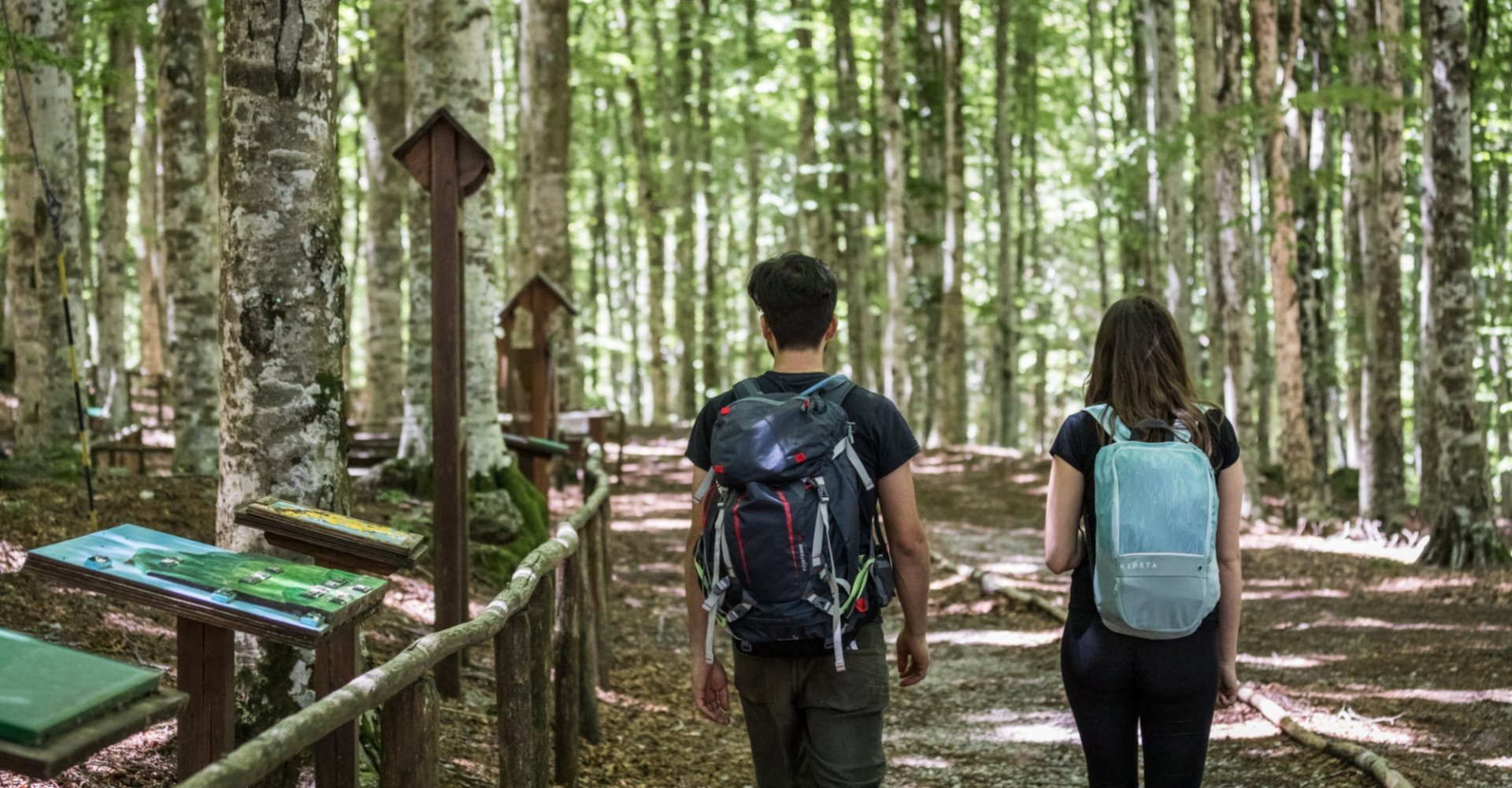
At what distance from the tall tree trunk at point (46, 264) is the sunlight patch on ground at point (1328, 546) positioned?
11.1m

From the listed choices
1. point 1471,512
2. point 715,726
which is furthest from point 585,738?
point 1471,512

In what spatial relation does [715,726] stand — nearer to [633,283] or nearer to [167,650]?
[167,650]

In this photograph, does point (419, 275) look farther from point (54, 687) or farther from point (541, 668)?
point (54, 687)

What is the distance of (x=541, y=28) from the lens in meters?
17.0

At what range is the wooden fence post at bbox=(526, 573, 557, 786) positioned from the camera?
5129mm

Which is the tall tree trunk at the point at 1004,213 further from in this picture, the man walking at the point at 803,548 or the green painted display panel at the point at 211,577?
the green painted display panel at the point at 211,577

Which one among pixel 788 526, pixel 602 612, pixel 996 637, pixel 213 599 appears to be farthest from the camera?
pixel 996 637

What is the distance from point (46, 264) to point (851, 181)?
17471 mm

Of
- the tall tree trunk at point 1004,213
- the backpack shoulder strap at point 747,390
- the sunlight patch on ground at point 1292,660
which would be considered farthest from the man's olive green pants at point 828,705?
the tall tree trunk at point 1004,213

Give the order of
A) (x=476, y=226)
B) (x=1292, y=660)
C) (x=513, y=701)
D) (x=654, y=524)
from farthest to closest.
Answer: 1. (x=654, y=524)
2. (x=476, y=226)
3. (x=1292, y=660)
4. (x=513, y=701)

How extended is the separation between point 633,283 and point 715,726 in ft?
110

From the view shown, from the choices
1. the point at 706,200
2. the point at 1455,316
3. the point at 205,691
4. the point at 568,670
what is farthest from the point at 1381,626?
the point at 706,200

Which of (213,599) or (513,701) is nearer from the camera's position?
(213,599)

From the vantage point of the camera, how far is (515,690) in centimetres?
461
